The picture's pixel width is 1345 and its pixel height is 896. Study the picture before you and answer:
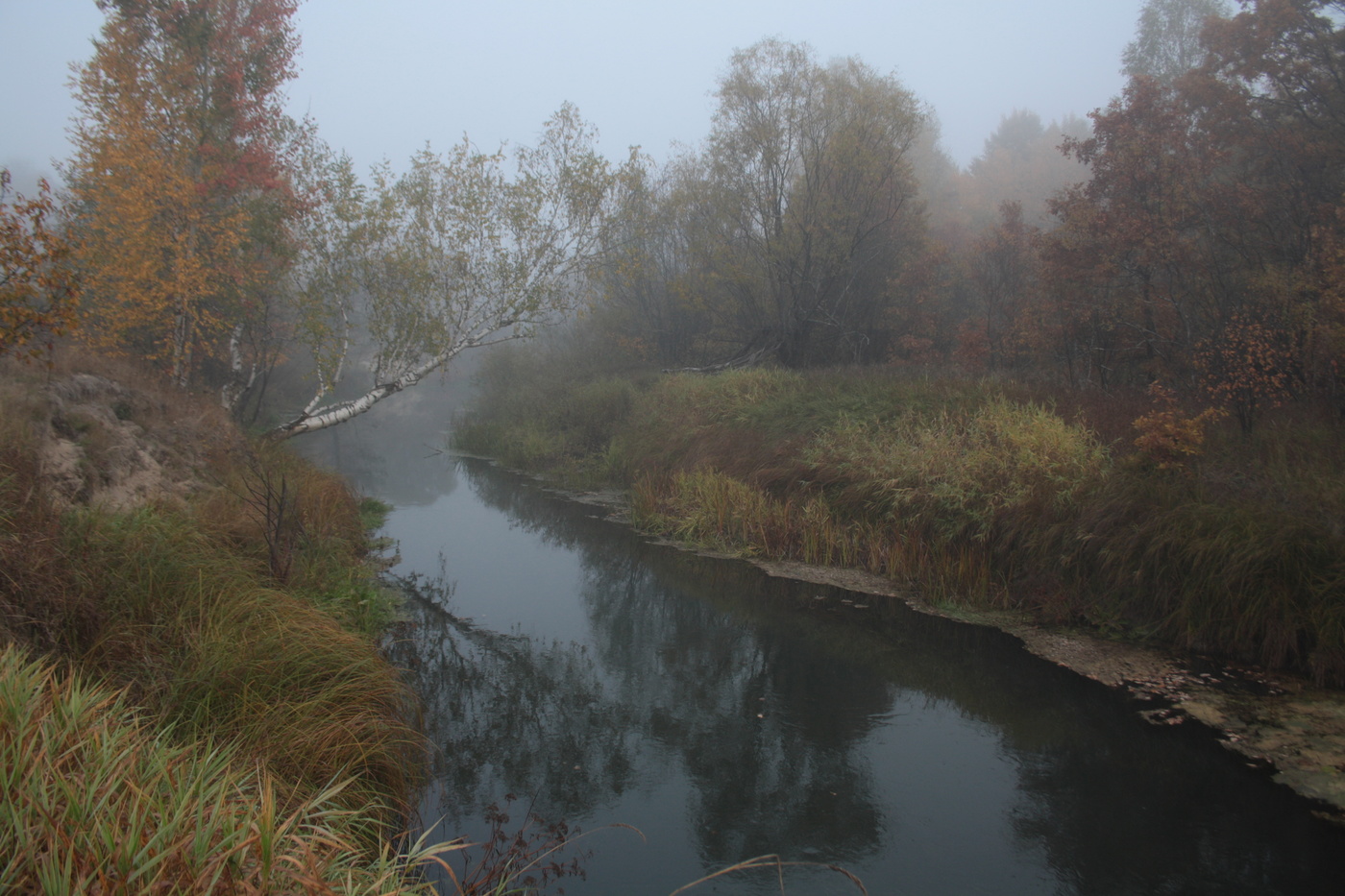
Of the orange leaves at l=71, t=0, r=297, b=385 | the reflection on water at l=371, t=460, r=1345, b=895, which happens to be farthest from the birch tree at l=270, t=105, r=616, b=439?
the reflection on water at l=371, t=460, r=1345, b=895

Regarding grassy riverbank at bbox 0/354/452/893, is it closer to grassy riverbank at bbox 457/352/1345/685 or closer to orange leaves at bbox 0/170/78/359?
orange leaves at bbox 0/170/78/359

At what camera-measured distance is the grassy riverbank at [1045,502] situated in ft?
21.5

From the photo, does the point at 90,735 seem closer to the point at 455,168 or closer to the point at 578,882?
the point at 578,882

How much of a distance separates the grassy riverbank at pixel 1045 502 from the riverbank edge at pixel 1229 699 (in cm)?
22

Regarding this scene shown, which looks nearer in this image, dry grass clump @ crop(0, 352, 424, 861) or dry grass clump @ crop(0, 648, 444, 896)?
dry grass clump @ crop(0, 648, 444, 896)

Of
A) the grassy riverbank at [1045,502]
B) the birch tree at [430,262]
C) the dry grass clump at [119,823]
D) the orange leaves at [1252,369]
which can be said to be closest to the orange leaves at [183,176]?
the birch tree at [430,262]

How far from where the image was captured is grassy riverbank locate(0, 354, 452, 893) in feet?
7.37

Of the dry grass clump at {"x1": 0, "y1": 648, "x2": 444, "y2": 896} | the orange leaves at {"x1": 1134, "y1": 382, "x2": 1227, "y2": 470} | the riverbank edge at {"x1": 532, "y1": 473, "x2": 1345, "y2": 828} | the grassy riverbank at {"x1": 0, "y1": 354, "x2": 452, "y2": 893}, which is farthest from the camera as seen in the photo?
the orange leaves at {"x1": 1134, "y1": 382, "x2": 1227, "y2": 470}

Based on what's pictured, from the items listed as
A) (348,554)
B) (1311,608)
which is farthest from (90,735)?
(1311,608)

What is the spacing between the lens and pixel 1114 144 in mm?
14023

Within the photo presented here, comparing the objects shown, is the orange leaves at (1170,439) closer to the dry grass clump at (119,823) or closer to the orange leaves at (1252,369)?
the orange leaves at (1252,369)

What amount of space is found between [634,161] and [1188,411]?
1097cm

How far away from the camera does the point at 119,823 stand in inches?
92.7

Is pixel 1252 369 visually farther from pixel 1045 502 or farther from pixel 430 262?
pixel 430 262
